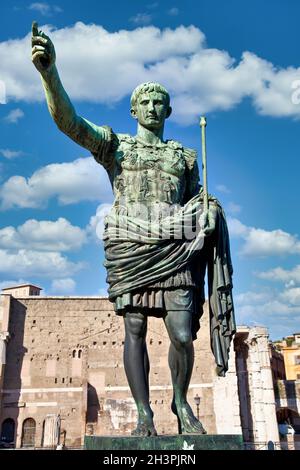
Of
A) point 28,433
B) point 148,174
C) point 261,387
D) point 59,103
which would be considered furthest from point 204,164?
point 261,387

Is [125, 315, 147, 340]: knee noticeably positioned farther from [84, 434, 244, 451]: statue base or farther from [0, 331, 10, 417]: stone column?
[0, 331, 10, 417]: stone column

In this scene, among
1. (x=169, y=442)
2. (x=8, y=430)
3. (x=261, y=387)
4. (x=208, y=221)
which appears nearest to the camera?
(x=169, y=442)

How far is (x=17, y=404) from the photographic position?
34.9 m

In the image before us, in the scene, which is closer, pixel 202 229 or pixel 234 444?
pixel 234 444

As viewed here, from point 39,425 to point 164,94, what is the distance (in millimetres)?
34727

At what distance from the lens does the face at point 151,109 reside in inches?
159

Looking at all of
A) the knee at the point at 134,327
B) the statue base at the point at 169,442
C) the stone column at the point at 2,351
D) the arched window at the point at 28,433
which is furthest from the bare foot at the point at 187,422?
the arched window at the point at 28,433

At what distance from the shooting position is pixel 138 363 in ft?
11.6

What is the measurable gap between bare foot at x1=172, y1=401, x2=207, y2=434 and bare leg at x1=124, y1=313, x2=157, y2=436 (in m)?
0.21

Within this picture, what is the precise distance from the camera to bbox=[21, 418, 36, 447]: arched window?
112 feet

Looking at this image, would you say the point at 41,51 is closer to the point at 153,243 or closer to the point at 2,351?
the point at 153,243

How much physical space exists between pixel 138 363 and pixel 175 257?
792 millimetres
